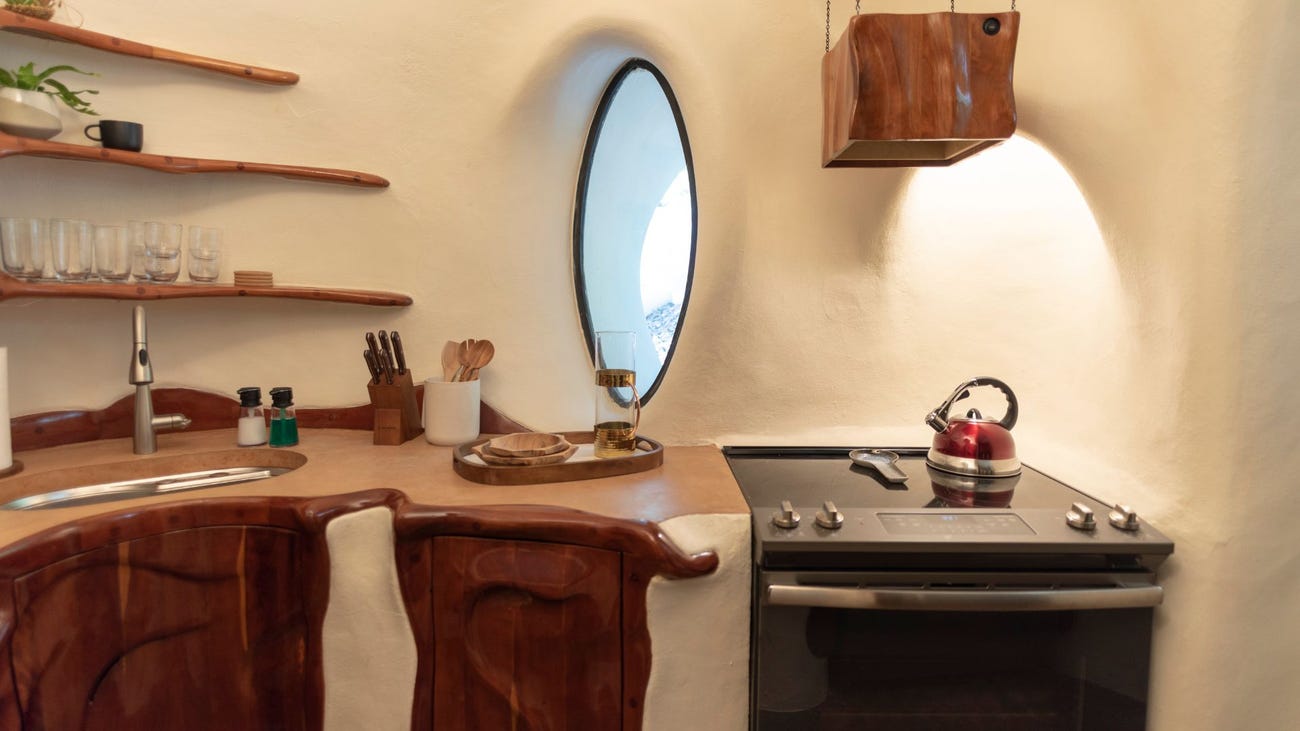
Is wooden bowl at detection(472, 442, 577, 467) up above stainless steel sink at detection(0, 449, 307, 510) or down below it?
above

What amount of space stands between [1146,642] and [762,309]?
1.10 metres

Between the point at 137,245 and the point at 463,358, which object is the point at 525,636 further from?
the point at 137,245

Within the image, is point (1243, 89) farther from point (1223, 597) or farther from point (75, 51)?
point (75, 51)

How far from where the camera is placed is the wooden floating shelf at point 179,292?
1.52m

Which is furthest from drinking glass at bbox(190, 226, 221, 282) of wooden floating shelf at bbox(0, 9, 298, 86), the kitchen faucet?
wooden floating shelf at bbox(0, 9, 298, 86)

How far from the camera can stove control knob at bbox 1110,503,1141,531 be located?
1250 millimetres

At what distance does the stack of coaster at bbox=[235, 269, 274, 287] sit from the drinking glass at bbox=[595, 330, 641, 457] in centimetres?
96

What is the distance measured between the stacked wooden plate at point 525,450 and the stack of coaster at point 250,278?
794mm

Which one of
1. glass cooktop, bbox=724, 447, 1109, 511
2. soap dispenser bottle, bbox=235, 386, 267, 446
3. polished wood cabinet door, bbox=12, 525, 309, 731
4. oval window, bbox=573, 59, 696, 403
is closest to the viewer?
polished wood cabinet door, bbox=12, 525, 309, 731

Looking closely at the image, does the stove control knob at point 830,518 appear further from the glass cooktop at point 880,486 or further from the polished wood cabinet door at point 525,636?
the polished wood cabinet door at point 525,636

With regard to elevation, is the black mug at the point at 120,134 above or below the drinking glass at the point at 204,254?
above

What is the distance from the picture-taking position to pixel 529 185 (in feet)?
6.72

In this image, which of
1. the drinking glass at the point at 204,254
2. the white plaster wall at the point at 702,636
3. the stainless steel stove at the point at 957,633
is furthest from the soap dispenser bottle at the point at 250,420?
the stainless steel stove at the point at 957,633

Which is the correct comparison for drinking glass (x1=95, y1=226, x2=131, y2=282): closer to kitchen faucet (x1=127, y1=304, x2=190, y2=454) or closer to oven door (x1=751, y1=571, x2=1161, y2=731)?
kitchen faucet (x1=127, y1=304, x2=190, y2=454)
